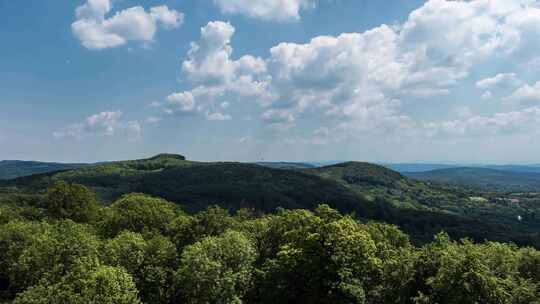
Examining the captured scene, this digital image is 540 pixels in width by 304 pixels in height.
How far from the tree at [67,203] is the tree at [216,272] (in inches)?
2074

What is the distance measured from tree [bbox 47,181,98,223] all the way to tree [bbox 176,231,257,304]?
52.7m

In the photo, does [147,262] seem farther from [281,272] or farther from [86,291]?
[281,272]

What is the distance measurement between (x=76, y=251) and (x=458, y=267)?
1796 inches

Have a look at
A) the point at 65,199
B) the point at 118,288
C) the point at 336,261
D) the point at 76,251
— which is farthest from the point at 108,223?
the point at 336,261

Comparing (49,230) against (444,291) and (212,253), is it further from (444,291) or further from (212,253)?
(444,291)

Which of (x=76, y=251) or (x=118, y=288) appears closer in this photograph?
(x=118, y=288)

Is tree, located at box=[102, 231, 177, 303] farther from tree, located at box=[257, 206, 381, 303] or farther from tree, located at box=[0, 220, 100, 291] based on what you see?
tree, located at box=[257, 206, 381, 303]

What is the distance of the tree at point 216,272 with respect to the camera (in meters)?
45.1

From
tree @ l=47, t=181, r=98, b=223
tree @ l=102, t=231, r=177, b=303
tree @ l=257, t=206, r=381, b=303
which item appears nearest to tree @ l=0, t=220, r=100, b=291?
tree @ l=102, t=231, r=177, b=303

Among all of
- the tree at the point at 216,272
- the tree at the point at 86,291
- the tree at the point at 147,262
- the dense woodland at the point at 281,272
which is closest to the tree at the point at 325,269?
the dense woodland at the point at 281,272

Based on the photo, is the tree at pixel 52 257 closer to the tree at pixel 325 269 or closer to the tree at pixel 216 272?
the tree at pixel 216 272

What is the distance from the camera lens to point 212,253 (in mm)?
48562

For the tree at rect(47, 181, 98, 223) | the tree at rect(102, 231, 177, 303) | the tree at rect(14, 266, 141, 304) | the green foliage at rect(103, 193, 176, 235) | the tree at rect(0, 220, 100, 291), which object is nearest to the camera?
the tree at rect(14, 266, 141, 304)

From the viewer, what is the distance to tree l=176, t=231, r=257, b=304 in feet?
148
